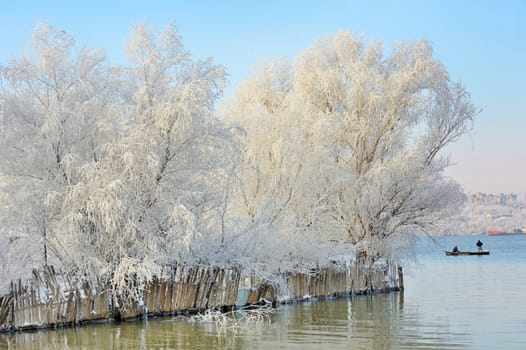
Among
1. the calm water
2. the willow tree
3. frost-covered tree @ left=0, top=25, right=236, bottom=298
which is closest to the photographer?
the calm water

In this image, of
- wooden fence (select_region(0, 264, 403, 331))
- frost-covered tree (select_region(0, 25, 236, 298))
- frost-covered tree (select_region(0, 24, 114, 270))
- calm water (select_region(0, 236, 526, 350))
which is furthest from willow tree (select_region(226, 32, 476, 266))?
frost-covered tree (select_region(0, 24, 114, 270))

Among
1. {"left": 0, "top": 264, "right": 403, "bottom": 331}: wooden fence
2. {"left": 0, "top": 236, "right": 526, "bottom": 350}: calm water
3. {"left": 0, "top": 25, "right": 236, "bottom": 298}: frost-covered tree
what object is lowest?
{"left": 0, "top": 236, "right": 526, "bottom": 350}: calm water

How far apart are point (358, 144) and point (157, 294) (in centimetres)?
1278

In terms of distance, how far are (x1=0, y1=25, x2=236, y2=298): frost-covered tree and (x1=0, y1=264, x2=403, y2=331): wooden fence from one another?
695mm

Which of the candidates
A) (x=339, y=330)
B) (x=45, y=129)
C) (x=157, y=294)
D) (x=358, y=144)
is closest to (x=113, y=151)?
(x=45, y=129)

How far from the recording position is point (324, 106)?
3253 centimetres

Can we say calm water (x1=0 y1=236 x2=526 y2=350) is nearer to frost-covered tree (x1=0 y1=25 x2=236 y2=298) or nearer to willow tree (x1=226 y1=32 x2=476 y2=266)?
frost-covered tree (x1=0 y1=25 x2=236 y2=298)

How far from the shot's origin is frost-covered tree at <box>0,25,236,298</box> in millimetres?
20516

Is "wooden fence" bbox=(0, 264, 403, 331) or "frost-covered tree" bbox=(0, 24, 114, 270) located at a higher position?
"frost-covered tree" bbox=(0, 24, 114, 270)

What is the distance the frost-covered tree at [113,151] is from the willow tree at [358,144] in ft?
21.0

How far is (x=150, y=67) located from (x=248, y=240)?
20.3 feet

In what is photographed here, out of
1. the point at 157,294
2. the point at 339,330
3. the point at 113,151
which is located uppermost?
the point at 113,151

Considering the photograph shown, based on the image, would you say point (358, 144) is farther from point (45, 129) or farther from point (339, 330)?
point (45, 129)

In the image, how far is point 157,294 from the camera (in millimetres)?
22250
